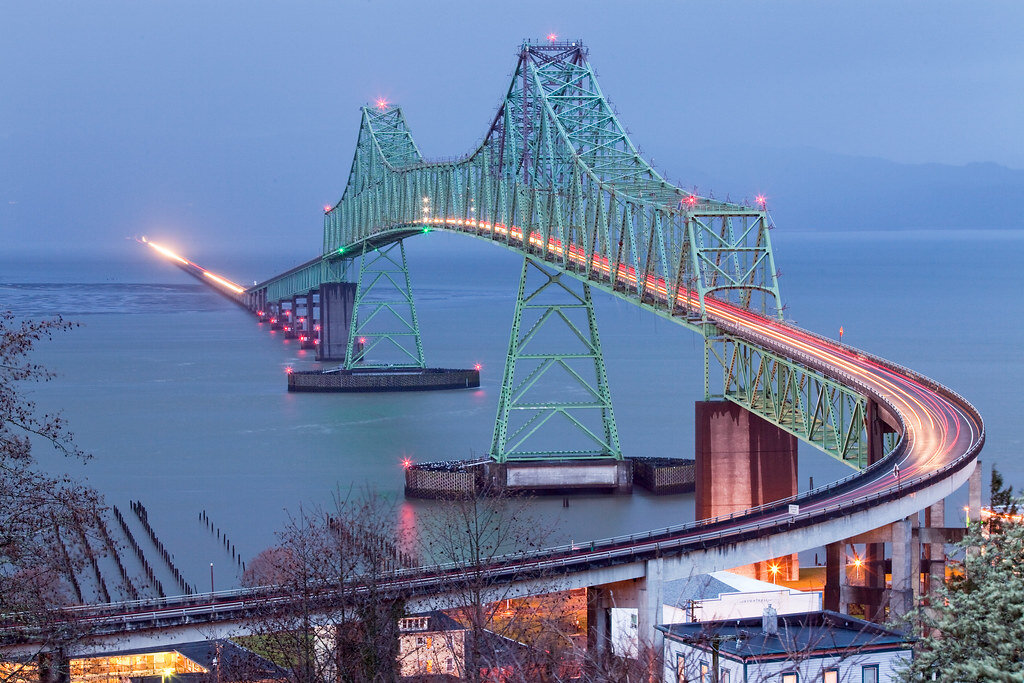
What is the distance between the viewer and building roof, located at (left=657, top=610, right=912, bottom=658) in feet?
61.8

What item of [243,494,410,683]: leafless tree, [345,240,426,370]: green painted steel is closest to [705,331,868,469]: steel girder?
[243,494,410,683]: leafless tree

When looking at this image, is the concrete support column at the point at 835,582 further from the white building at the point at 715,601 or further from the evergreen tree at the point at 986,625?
the evergreen tree at the point at 986,625

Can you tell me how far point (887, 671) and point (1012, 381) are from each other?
61.2m

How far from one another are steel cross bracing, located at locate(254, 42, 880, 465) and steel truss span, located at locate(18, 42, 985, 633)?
7 centimetres

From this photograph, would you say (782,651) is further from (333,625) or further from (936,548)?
(936,548)

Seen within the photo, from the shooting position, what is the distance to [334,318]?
322 ft

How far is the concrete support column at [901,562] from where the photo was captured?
2723cm

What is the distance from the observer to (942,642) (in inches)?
571

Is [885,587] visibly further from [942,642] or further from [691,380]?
[691,380]

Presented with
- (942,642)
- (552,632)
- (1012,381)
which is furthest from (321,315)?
(942,642)

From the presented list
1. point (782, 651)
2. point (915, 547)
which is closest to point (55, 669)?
point (782, 651)

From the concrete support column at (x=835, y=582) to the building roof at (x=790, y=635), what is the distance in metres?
7.21

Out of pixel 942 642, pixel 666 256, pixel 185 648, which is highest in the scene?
pixel 666 256

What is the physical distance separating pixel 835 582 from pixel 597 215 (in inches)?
793
